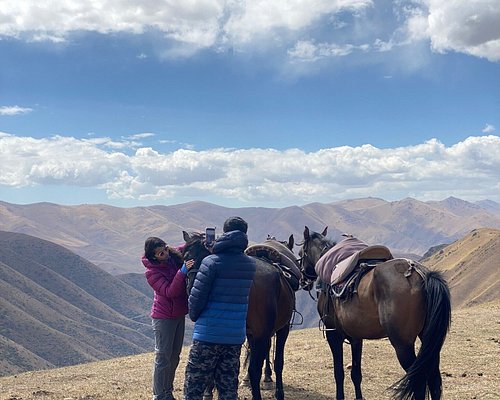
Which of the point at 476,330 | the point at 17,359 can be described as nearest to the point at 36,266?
the point at 17,359

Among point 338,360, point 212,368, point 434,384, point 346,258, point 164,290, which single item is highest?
point 346,258

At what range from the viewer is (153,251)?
693 cm

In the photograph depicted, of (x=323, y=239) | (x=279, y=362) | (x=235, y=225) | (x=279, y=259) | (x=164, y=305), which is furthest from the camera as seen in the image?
(x=323, y=239)

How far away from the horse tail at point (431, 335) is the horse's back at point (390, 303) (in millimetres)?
126

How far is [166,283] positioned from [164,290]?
0.11m

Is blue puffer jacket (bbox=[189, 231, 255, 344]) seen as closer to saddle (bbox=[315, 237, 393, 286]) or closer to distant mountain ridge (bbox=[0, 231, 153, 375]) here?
saddle (bbox=[315, 237, 393, 286])

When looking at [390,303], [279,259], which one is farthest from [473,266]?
[390,303]

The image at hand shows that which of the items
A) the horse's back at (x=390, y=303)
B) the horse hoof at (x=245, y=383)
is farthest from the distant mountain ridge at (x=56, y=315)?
the horse's back at (x=390, y=303)

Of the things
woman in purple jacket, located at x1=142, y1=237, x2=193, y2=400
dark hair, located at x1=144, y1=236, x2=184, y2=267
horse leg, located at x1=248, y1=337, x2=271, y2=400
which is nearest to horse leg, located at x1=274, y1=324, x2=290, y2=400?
horse leg, located at x1=248, y1=337, x2=271, y2=400

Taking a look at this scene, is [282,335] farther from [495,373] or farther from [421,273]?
[495,373]

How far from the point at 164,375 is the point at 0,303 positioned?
12770 centimetres

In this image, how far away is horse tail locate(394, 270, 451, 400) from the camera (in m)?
6.58

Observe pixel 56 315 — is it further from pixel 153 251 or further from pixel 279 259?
pixel 153 251

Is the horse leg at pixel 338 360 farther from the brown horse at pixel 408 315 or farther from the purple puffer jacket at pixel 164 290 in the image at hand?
the purple puffer jacket at pixel 164 290
